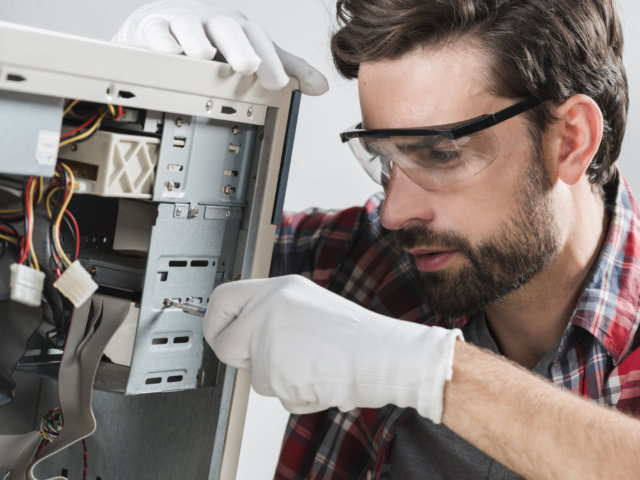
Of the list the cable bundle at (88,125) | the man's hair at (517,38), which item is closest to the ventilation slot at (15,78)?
the cable bundle at (88,125)

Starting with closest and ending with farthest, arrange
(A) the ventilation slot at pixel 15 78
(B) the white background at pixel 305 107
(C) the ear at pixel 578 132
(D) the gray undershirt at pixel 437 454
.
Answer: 1. (A) the ventilation slot at pixel 15 78
2. (C) the ear at pixel 578 132
3. (D) the gray undershirt at pixel 437 454
4. (B) the white background at pixel 305 107

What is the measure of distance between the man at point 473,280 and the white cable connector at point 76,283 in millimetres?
192

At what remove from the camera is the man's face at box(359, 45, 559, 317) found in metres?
1.06

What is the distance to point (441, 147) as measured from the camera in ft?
3.45

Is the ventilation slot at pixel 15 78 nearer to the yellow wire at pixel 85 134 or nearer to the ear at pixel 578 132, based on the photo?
the yellow wire at pixel 85 134

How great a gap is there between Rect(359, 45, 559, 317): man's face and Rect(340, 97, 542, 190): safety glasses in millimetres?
17

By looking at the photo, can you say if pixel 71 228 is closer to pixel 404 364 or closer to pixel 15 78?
pixel 15 78

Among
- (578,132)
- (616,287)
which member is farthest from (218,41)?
(616,287)

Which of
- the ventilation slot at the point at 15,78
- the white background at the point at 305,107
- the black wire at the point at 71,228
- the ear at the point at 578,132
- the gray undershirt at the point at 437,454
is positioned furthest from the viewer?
the white background at the point at 305,107

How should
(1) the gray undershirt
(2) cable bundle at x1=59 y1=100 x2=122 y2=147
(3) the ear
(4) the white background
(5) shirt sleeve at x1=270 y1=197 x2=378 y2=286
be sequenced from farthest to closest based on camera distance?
(4) the white background, (5) shirt sleeve at x1=270 y1=197 x2=378 y2=286, (1) the gray undershirt, (3) the ear, (2) cable bundle at x1=59 y1=100 x2=122 y2=147

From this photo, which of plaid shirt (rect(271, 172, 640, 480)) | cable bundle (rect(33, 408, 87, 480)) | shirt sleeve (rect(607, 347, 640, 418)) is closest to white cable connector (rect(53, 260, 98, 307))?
cable bundle (rect(33, 408, 87, 480))

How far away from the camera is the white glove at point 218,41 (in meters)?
0.88

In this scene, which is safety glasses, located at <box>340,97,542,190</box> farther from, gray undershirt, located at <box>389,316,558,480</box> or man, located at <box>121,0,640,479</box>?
gray undershirt, located at <box>389,316,558,480</box>

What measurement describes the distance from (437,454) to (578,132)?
1.88 feet
